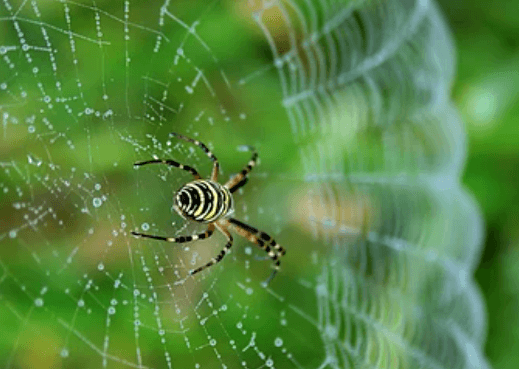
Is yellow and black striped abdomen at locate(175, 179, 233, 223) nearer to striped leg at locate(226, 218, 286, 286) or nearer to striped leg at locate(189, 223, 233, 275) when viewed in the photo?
striped leg at locate(189, 223, 233, 275)

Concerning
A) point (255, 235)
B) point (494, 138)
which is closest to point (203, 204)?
point (255, 235)

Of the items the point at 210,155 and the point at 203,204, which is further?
the point at 210,155

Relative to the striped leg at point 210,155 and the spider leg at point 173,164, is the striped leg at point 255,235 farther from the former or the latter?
the spider leg at point 173,164

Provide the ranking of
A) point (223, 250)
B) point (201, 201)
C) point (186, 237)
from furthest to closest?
point (223, 250)
point (186, 237)
point (201, 201)

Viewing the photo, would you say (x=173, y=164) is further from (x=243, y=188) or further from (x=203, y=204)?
(x=243, y=188)

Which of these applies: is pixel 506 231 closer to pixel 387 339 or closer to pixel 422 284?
pixel 422 284

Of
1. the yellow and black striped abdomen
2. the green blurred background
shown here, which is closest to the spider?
the yellow and black striped abdomen

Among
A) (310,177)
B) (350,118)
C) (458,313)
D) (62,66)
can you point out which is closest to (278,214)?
(310,177)
